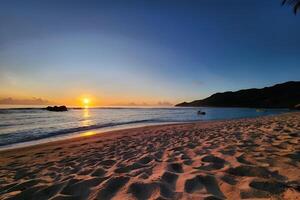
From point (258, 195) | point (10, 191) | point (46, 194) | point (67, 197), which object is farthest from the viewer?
point (10, 191)

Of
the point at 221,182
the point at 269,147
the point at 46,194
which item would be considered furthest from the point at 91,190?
the point at 269,147

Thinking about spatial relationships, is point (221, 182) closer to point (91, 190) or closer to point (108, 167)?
point (91, 190)

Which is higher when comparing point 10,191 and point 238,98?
point 238,98

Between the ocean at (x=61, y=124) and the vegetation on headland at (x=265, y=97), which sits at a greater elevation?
the vegetation on headland at (x=265, y=97)

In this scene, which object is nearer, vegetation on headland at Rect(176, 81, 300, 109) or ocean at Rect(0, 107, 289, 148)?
ocean at Rect(0, 107, 289, 148)

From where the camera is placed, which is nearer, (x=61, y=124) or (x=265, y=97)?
(x=61, y=124)

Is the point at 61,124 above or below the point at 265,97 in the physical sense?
below

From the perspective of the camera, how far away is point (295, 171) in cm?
316

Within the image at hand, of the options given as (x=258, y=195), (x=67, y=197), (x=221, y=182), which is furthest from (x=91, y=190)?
(x=258, y=195)

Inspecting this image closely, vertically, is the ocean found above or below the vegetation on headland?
below

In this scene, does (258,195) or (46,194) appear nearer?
(258,195)

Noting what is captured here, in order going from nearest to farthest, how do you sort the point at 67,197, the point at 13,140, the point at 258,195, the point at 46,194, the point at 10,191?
the point at 258,195
the point at 67,197
the point at 46,194
the point at 10,191
the point at 13,140

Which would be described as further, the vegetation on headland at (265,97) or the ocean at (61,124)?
the vegetation on headland at (265,97)

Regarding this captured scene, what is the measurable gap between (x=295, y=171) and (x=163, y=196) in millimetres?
2190
